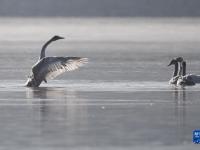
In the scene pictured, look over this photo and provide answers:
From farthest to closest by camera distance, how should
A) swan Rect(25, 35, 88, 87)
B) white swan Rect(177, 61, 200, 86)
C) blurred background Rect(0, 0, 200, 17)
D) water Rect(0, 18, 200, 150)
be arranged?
blurred background Rect(0, 0, 200, 17), white swan Rect(177, 61, 200, 86), swan Rect(25, 35, 88, 87), water Rect(0, 18, 200, 150)

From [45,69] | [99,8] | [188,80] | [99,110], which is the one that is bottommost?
[99,110]

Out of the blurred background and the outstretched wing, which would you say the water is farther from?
the blurred background

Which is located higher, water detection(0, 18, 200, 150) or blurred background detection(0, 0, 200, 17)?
blurred background detection(0, 0, 200, 17)

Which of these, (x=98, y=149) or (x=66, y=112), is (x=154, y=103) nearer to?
(x=66, y=112)

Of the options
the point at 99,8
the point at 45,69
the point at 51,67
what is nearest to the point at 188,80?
the point at 51,67

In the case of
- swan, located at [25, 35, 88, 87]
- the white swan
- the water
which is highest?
swan, located at [25, 35, 88, 87]

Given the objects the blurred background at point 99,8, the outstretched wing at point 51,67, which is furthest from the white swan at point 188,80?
the blurred background at point 99,8

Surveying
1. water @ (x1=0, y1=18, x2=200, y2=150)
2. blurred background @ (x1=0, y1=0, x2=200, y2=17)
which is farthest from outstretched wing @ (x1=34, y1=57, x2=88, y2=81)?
blurred background @ (x1=0, y1=0, x2=200, y2=17)

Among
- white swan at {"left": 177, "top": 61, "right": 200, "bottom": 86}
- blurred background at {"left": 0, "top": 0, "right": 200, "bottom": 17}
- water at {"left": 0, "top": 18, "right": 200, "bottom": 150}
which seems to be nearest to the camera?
water at {"left": 0, "top": 18, "right": 200, "bottom": 150}

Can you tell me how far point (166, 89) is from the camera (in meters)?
23.4

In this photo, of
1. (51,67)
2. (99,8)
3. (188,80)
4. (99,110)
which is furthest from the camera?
(99,8)

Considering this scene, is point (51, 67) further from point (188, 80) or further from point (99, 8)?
point (99, 8)

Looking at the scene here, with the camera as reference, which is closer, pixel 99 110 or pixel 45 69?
pixel 99 110

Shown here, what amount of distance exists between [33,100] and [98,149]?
20.5ft
